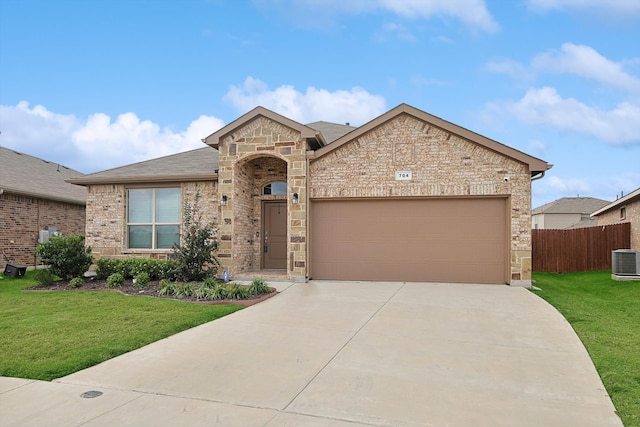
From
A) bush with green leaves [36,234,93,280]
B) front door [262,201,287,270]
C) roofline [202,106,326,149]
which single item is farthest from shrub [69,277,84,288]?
front door [262,201,287,270]

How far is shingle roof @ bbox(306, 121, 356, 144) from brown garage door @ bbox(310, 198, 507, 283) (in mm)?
4192

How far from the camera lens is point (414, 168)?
12102mm

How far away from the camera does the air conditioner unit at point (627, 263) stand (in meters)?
13.1

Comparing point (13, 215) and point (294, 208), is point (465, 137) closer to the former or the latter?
point (294, 208)

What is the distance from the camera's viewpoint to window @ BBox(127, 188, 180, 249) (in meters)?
13.9

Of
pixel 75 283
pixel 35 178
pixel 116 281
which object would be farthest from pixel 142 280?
pixel 35 178

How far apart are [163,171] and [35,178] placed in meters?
8.02

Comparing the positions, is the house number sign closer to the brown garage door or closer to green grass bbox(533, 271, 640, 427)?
the brown garage door

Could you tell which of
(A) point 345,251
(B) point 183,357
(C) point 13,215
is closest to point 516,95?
(A) point 345,251

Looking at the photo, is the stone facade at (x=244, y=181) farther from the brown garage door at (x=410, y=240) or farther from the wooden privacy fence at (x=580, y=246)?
the wooden privacy fence at (x=580, y=246)

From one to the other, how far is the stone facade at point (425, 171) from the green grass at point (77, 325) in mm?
5412

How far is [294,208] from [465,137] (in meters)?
5.11

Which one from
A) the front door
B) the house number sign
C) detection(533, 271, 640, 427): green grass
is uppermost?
the house number sign

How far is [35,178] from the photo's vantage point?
59.6 feet
